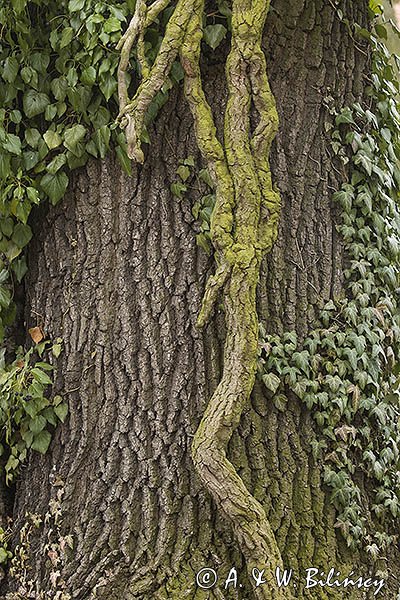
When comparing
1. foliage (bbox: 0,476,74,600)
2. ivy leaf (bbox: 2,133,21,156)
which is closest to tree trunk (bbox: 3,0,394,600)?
foliage (bbox: 0,476,74,600)

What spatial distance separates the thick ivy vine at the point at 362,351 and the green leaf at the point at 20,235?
951mm

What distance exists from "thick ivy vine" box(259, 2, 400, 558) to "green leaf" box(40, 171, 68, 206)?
89 centimetres

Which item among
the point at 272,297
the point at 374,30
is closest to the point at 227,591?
the point at 272,297

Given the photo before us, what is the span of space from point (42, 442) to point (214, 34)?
1541 millimetres

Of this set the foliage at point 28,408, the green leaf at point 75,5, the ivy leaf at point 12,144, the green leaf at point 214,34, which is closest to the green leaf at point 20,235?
the ivy leaf at point 12,144

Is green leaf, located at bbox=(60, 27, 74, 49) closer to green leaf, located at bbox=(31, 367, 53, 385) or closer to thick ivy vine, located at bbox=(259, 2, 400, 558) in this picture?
thick ivy vine, located at bbox=(259, 2, 400, 558)

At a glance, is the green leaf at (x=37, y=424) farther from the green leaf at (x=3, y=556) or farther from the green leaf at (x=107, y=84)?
the green leaf at (x=107, y=84)

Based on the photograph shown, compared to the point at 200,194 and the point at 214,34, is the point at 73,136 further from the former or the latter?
the point at 214,34

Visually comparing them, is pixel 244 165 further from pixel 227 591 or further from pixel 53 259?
pixel 227 591

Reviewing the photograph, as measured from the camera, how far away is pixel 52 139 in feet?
10.1

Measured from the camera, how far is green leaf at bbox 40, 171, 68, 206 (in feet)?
10.1

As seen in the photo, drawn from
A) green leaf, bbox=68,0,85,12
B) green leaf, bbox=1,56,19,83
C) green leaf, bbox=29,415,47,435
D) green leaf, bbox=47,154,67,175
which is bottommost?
green leaf, bbox=29,415,47,435

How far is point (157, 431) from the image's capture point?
2.93 metres

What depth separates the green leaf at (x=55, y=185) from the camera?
3.07 metres
